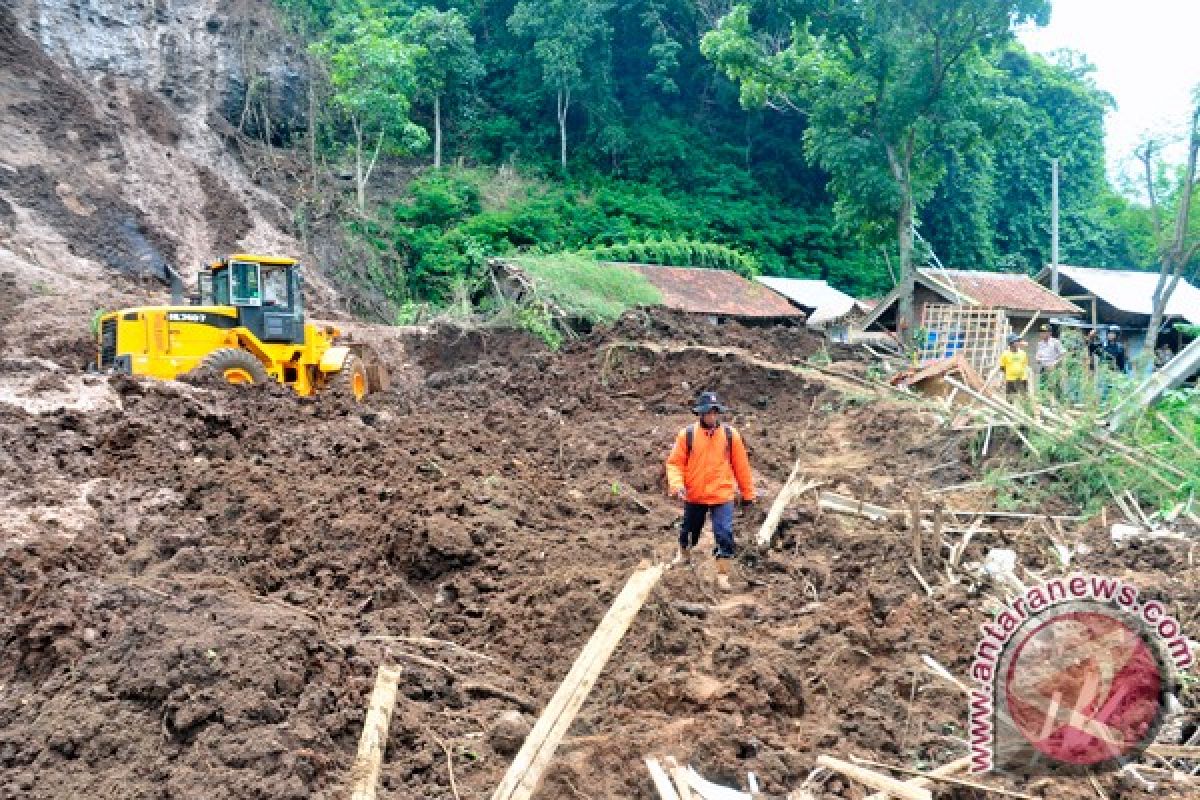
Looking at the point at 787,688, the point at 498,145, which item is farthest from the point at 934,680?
the point at 498,145

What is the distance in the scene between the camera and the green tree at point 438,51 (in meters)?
33.4

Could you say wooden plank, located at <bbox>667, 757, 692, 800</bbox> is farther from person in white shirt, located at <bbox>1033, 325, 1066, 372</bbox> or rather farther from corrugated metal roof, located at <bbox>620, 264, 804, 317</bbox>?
corrugated metal roof, located at <bbox>620, 264, 804, 317</bbox>

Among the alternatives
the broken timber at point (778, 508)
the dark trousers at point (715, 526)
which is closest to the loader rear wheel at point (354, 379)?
the broken timber at point (778, 508)

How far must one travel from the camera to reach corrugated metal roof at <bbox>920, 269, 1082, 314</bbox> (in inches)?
1090

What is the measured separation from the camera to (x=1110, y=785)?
400 centimetres

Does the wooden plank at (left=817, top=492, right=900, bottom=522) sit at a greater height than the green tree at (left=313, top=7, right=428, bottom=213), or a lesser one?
lesser

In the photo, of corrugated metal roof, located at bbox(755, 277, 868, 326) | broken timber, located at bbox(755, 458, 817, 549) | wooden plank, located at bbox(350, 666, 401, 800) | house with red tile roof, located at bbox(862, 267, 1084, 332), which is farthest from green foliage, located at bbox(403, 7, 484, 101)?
wooden plank, located at bbox(350, 666, 401, 800)

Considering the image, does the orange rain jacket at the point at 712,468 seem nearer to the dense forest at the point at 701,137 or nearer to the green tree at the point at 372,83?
the dense forest at the point at 701,137

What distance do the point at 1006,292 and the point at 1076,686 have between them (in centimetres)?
2691

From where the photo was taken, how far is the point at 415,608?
6973 millimetres

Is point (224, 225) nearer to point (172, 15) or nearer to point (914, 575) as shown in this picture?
point (172, 15)

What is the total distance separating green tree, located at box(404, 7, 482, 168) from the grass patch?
12059mm

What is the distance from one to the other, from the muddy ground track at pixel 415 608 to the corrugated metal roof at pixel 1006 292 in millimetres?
16209

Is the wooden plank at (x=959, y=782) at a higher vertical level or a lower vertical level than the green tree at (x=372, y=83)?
lower
